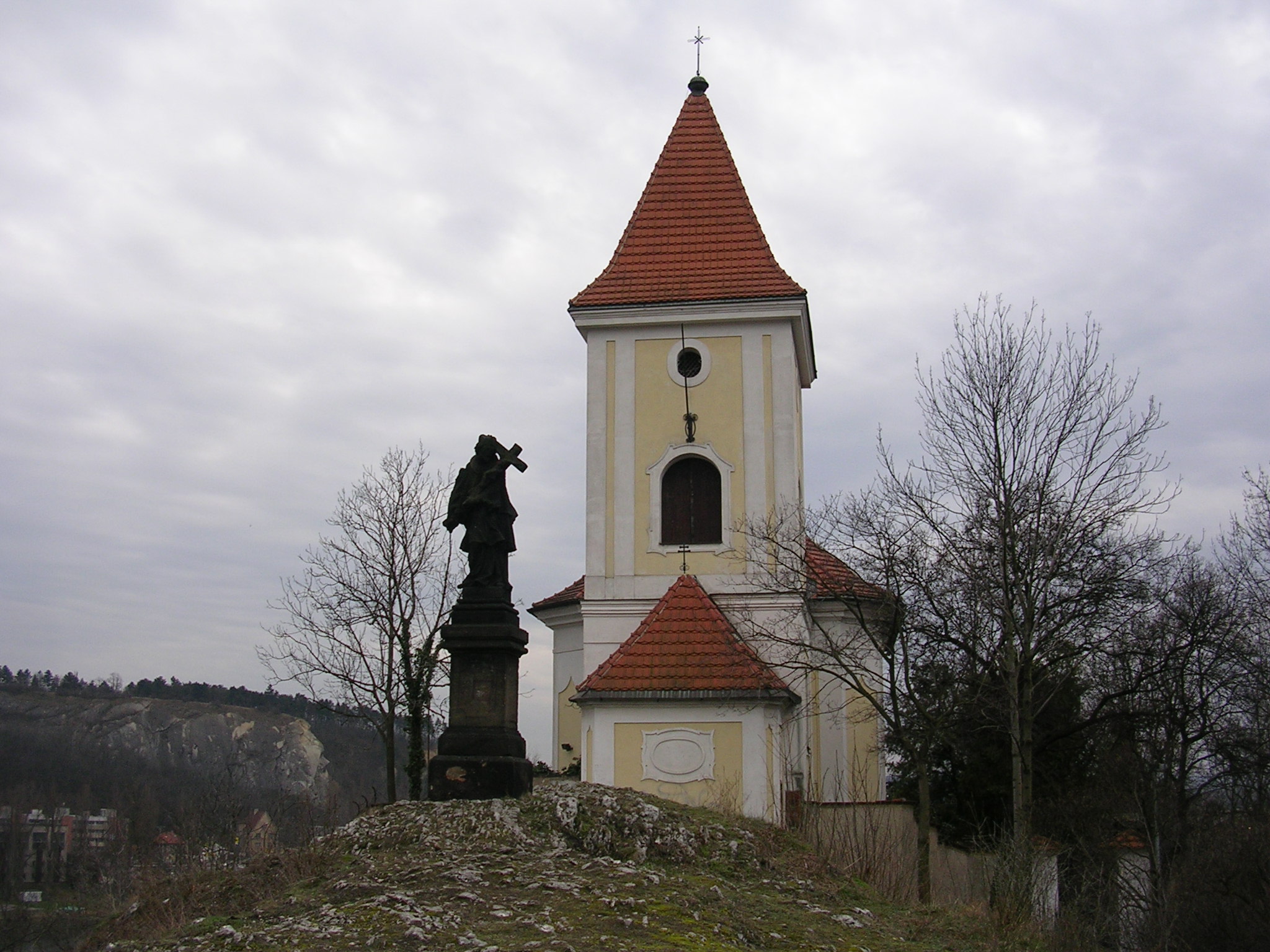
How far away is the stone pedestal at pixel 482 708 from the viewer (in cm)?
1233

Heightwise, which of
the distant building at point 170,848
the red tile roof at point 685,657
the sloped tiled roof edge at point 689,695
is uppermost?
the red tile roof at point 685,657

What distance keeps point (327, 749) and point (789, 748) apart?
1291 inches

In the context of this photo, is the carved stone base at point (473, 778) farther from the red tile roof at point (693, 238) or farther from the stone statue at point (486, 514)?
the red tile roof at point (693, 238)

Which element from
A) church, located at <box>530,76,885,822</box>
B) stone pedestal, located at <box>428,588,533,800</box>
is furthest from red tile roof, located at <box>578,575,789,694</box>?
stone pedestal, located at <box>428,588,533,800</box>

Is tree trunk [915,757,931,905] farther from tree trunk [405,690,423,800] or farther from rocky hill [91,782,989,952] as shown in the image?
tree trunk [405,690,423,800]

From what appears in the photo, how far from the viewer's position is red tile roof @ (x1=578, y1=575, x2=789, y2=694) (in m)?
17.1

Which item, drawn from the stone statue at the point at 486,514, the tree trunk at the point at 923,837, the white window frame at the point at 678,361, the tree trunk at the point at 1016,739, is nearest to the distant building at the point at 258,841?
the stone statue at the point at 486,514

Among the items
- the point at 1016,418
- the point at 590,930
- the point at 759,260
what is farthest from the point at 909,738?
the point at 590,930

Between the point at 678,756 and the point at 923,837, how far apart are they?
346 cm

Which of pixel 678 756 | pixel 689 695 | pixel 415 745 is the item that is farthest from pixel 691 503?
pixel 415 745

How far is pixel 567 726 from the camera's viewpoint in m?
21.8

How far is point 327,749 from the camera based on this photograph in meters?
47.1

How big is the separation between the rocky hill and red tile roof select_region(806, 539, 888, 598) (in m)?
5.02

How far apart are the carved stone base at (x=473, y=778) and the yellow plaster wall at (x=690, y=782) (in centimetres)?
479
